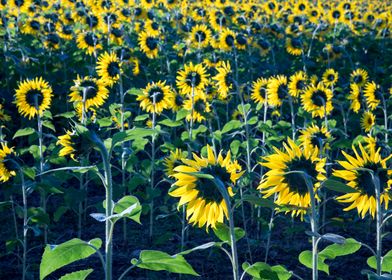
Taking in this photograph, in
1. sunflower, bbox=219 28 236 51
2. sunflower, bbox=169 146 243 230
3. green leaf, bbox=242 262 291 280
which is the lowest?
green leaf, bbox=242 262 291 280

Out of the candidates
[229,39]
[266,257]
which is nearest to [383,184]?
[266,257]

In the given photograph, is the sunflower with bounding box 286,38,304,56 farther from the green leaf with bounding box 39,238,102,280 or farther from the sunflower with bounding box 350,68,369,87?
the green leaf with bounding box 39,238,102,280

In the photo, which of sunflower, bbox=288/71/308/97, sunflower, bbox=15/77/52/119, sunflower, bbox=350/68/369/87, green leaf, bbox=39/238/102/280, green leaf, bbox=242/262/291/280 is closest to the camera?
green leaf, bbox=39/238/102/280

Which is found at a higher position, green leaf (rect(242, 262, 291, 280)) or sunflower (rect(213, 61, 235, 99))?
sunflower (rect(213, 61, 235, 99))

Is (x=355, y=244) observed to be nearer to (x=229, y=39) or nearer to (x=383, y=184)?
(x=383, y=184)

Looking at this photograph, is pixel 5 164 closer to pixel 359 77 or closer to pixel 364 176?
pixel 364 176

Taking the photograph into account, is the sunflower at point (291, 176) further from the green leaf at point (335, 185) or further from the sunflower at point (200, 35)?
the sunflower at point (200, 35)

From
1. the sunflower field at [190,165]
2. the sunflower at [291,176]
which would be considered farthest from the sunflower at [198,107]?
the sunflower at [291,176]

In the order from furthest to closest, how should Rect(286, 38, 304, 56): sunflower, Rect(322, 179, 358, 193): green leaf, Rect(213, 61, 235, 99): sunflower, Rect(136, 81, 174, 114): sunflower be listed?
Rect(286, 38, 304, 56): sunflower, Rect(213, 61, 235, 99): sunflower, Rect(136, 81, 174, 114): sunflower, Rect(322, 179, 358, 193): green leaf

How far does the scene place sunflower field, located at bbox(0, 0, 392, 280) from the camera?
2.17m

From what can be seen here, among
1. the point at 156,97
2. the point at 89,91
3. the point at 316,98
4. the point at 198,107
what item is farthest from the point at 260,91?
the point at 89,91

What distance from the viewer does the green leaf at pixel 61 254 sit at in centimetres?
181

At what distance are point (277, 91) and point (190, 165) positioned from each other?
3023mm

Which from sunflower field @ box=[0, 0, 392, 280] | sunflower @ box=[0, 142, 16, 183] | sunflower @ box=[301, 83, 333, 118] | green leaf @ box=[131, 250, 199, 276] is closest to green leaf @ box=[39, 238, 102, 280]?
sunflower field @ box=[0, 0, 392, 280]
